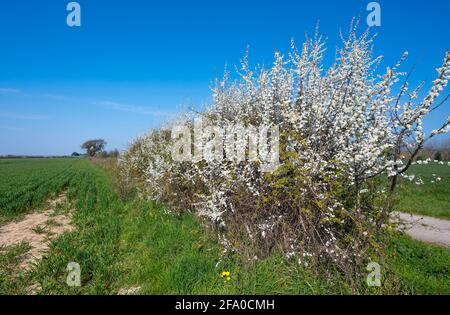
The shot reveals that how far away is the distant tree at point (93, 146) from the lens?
9085 cm

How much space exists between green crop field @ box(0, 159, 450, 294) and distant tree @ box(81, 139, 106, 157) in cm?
8823

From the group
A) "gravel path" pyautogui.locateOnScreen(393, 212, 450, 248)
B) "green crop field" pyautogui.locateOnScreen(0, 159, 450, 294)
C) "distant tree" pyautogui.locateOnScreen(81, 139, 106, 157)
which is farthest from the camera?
"distant tree" pyautogui.locateOnScreen(81, 139, 106, 157)

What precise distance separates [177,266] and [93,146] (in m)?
95.9

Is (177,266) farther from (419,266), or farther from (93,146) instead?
(93,146)

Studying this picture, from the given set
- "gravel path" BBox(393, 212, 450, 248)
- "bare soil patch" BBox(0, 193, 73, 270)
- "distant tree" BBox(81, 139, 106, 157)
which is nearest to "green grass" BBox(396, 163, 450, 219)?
"gravel path" BBox(393, 212, 450, 248)

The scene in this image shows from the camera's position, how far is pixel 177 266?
489cm

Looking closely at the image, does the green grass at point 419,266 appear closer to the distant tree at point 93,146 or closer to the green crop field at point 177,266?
the green crop field at point 177,266

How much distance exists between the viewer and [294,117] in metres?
5.18

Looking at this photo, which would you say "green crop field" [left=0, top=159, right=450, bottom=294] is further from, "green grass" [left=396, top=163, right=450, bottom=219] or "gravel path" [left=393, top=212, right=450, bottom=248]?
"green grass" [left=396, top=163, right=450, bottom=219]

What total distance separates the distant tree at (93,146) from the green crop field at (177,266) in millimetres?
88234

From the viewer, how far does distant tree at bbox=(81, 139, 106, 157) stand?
298 ft
